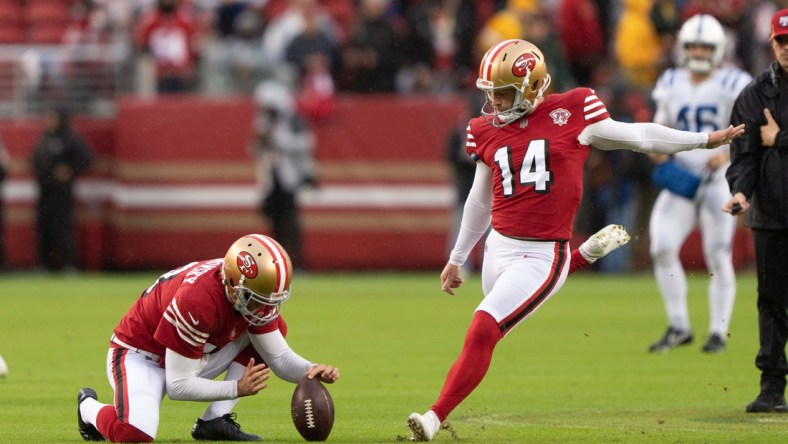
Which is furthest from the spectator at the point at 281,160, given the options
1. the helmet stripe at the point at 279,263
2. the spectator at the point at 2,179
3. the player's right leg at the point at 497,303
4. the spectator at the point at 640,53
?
the helmet stripe at the point at 279,263

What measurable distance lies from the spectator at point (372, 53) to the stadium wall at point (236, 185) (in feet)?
1.13

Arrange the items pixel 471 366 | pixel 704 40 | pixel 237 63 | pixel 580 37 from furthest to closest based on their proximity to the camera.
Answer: pixel 237 63
pixel 580 37
pixel 704 40
pixel 471 366

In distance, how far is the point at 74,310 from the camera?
14.5m

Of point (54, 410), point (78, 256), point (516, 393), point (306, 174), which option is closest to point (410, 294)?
point (306, 174)

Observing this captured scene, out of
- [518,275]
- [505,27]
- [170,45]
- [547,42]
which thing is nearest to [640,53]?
[547,42]

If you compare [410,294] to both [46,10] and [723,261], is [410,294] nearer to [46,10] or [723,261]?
[723,261]

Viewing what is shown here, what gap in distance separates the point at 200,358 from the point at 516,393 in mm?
2857

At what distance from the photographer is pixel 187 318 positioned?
21.8 feet

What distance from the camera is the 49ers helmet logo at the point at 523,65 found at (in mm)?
7039

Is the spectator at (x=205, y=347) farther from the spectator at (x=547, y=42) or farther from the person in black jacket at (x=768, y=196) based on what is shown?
the spectator at (x=547, y=42)

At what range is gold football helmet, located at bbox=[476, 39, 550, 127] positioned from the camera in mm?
7043

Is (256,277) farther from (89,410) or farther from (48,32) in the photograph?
(48,32)

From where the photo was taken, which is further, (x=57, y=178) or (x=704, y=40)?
(x=57, y=178)

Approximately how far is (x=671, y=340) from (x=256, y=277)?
5255 mm
